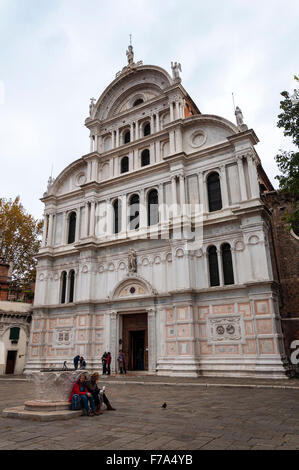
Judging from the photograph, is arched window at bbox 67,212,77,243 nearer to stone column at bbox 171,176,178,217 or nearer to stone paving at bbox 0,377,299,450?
stone column at bbox 171,176,178,217

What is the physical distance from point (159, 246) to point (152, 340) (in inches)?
216

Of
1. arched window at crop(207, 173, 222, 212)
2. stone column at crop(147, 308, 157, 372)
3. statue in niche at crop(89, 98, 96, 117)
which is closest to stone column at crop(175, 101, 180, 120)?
arched window at crop(207, 173, 222, 212)

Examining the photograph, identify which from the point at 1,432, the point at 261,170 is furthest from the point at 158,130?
the point at 1,432

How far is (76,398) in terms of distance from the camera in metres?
8.02

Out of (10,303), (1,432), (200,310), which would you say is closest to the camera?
(1,432)

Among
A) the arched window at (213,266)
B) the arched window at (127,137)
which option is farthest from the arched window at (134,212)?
the arched window at (213,266)

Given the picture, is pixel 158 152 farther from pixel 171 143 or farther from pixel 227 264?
pixel 227 264

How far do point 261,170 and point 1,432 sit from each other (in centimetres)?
2179

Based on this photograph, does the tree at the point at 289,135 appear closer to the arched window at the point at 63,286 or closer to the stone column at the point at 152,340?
the stone column at the point at 152,340

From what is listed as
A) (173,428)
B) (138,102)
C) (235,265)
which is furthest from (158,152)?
(173,428)

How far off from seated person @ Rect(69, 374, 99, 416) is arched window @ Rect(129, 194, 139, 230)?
1497 cm

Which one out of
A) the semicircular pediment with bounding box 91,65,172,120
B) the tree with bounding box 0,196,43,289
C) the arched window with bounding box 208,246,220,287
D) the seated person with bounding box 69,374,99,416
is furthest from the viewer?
the tree with bounding box 0,196,43,289

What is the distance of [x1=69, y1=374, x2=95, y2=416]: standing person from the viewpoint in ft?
25.8
